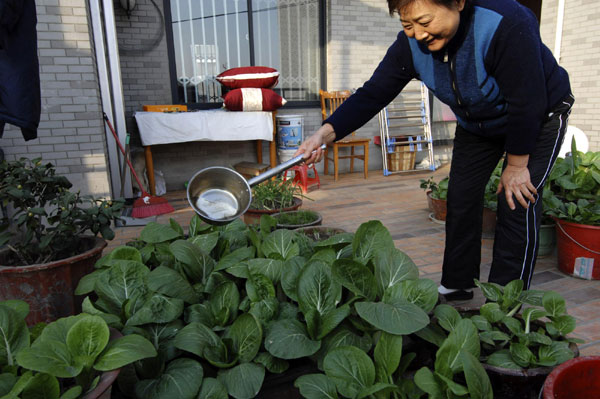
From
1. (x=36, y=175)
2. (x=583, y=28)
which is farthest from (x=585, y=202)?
(x=583, y=28)

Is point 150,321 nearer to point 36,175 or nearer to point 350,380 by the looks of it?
point 350,380

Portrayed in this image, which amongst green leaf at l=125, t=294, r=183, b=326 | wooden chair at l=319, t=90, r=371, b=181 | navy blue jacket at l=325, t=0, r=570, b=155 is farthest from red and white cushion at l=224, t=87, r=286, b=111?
green leaf at l=125, t=294, r=183, b=326

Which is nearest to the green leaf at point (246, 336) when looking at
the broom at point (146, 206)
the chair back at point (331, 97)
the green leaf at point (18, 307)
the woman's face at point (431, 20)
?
the green leaf at point (18, 307)

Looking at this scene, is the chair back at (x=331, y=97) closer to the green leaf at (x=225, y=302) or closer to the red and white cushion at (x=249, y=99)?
the red and white cushion at (x=249, y=99)

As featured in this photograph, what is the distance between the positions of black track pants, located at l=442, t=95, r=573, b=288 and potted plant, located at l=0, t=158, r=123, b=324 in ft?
5.22

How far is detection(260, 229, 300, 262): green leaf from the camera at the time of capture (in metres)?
1.32

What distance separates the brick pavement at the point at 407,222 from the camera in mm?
2155

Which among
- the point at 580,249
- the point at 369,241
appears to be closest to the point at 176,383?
the point at 369,241

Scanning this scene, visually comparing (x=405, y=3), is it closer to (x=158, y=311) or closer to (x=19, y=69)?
(x=158, y=311)

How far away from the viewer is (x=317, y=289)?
1.09 meters

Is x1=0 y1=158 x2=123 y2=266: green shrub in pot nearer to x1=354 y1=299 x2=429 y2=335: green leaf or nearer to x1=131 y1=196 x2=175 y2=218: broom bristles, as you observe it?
x1=354 y1=299 x2=429 y2=335: green leaf

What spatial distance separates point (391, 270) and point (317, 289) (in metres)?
0.21

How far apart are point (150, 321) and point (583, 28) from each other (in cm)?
734

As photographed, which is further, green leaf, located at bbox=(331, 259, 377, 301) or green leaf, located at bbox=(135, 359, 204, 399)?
green leaf, located at bbox=(331, 259, 377, 301)
